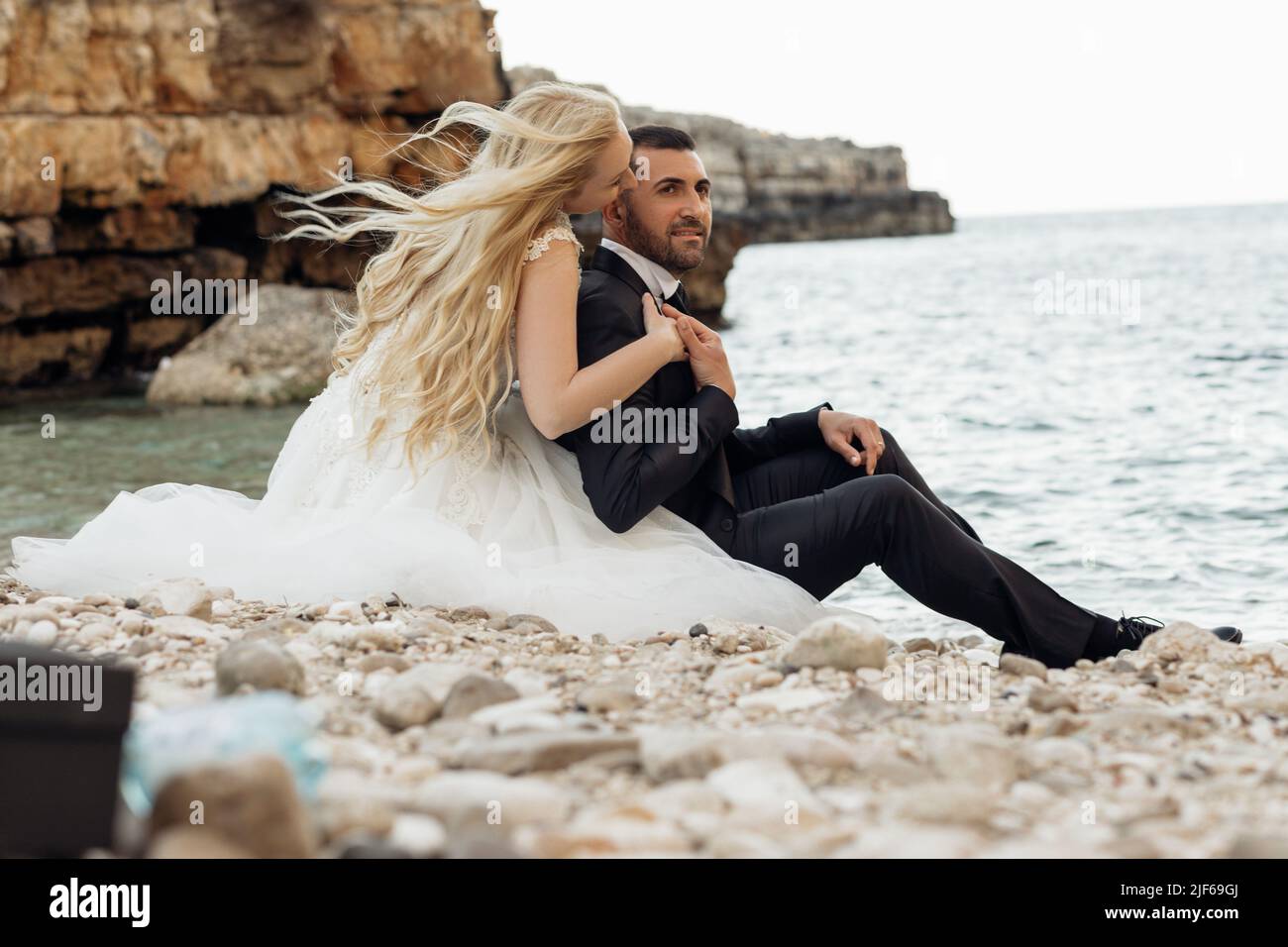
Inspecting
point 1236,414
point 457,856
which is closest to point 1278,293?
point 1236,414

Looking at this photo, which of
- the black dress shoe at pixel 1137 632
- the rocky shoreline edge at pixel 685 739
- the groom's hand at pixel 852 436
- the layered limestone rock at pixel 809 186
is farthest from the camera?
the layered limestone rock at pixel 809 186

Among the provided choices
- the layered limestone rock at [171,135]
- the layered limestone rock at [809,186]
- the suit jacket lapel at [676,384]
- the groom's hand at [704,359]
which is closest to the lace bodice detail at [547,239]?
the suit jacket lapel at [676,384]

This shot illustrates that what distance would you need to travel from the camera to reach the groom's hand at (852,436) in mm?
4766

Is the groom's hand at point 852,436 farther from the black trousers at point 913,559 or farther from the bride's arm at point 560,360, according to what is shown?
the bride's arm at point 560,360

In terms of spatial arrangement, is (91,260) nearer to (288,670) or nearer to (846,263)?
(288,670)

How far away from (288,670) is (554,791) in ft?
3.34

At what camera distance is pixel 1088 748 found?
291 centimetres

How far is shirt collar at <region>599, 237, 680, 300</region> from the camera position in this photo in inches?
180

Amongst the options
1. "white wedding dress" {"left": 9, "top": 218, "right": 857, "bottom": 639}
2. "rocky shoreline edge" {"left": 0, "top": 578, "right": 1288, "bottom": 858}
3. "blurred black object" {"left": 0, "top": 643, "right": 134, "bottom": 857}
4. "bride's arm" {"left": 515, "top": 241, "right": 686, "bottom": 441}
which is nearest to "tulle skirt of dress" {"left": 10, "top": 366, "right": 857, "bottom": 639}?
"white wedding dress" {"left": 9, "top": 218, "right": 857, "bottom": 639}

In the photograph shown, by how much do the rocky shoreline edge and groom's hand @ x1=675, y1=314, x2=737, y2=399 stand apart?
89cm

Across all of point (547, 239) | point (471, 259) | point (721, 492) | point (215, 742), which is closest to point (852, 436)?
point (721, 492)

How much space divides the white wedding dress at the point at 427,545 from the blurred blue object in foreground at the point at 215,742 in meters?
2.10

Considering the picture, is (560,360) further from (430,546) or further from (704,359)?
(430,546)

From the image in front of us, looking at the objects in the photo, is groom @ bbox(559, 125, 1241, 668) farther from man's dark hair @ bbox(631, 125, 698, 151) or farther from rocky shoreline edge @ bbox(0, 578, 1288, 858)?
rocky shoreline edge @ bbox(0, 578, 1288, 858)
